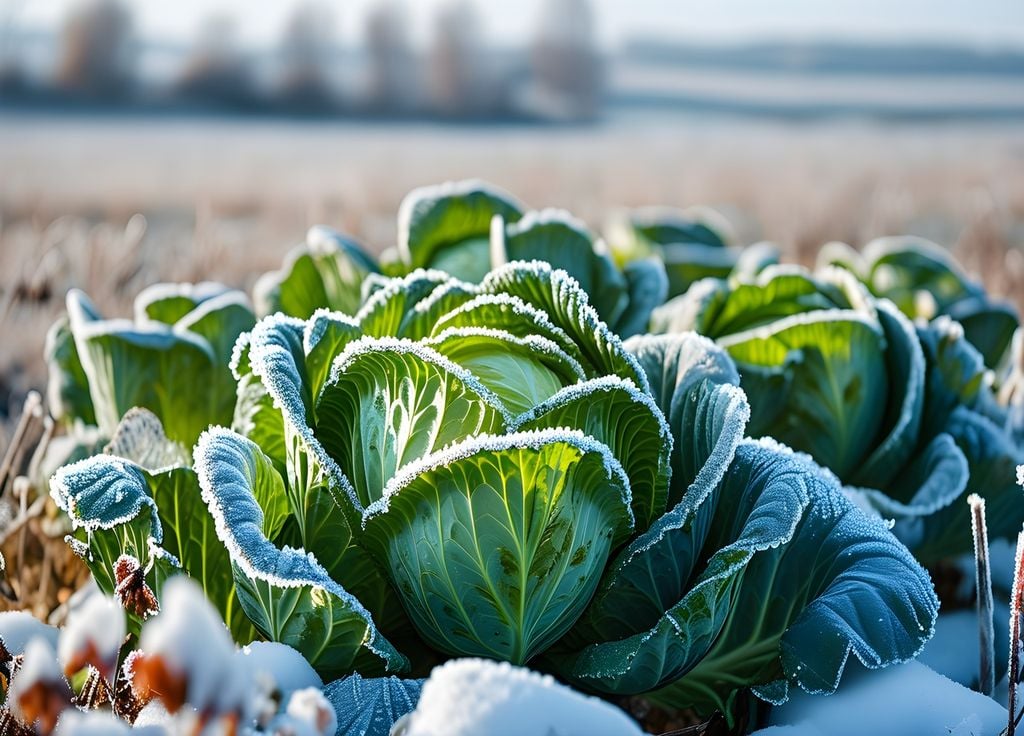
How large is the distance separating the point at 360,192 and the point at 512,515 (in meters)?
3.97

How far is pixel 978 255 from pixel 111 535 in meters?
3.33

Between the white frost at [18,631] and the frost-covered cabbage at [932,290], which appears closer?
the white frost at [18,631]

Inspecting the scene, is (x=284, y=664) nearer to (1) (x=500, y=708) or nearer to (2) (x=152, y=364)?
(1) (x=500, y=708)

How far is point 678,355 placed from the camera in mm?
1168

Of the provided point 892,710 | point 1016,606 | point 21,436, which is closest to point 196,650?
point 1016,606

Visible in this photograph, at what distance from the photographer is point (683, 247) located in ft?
7.32

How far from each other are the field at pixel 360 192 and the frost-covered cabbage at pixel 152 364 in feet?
1.01

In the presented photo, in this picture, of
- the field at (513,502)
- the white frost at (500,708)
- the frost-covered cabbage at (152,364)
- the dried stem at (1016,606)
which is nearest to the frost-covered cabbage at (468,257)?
the field at (513,502)

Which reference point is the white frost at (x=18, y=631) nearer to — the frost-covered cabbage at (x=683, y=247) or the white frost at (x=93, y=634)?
the white frost at (x=93, y=634)

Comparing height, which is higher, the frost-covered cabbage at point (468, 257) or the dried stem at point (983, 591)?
the frost-covered cabbage at point (468, 257)

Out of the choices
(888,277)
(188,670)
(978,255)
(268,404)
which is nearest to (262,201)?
(978,255)

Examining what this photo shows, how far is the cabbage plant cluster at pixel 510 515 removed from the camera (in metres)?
0.95

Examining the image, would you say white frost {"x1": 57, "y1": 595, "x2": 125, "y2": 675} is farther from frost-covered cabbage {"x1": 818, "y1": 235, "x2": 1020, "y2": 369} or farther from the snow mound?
frost-covered cabbage {"x1": 818, "y1": 235, "x2": 1020, "y2": 369}

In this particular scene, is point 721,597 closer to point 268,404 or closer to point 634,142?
point 268,404
